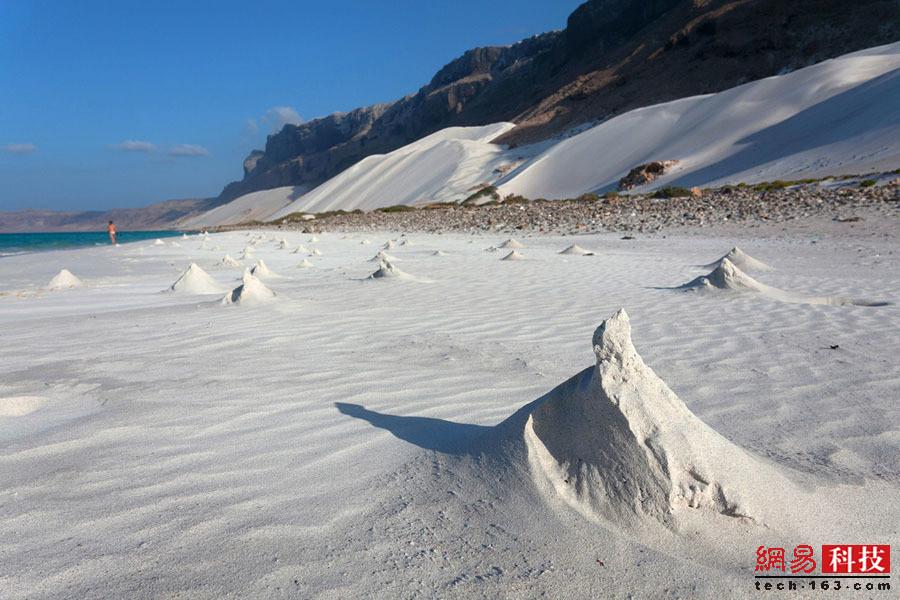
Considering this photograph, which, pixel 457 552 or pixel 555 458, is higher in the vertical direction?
pixel 555 458

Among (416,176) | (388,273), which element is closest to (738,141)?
(388,273)

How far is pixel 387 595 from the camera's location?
1.66 m

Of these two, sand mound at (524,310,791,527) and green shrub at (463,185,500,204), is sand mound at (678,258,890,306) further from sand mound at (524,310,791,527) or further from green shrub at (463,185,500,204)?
green shrub at (463,185,500,204)

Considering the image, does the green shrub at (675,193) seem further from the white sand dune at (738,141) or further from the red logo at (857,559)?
the red logo at (857,559)

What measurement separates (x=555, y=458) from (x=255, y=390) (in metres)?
2.04

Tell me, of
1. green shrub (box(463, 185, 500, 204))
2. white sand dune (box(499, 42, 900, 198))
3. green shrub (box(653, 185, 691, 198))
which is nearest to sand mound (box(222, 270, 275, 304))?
green shrub (box(653, 185, 691, 198))

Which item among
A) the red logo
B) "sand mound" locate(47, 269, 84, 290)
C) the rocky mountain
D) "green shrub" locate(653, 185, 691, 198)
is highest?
the rocky mountain

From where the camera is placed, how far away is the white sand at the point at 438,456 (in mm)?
1778

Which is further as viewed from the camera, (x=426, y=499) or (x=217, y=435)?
(x=217, y=435)

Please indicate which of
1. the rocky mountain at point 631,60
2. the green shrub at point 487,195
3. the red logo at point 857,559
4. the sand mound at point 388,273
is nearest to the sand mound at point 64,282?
the sand mound at point 388,273

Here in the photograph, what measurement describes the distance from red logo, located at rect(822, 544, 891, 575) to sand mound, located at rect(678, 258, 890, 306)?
15.2 ft

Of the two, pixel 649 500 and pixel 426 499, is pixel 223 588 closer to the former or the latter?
pixel 426 499

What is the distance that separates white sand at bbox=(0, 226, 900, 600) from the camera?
178 cm

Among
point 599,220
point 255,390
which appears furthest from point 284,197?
point 255,390
